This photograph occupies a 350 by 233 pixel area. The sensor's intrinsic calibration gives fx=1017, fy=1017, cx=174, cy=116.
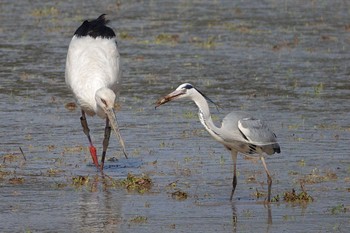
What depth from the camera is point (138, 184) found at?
9.53m

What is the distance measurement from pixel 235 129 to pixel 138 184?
1.06m

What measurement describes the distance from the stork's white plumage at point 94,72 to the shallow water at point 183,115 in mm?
594

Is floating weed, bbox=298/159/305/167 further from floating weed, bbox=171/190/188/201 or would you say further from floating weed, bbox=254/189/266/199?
floating weed, bbox=171/190/188/201

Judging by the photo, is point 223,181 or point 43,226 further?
A: point 223,181

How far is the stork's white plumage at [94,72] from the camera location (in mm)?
10492

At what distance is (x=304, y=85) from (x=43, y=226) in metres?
7.28

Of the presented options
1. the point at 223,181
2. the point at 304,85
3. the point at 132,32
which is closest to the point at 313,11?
the point at 132,32

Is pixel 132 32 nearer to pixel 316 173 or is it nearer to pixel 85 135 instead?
pixel 85 135

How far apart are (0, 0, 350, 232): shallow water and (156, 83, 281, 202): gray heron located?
0.42 m

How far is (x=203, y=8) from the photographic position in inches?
859

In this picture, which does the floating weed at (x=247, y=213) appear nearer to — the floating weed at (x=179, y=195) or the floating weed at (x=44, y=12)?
the floating weed at (x=179, y=195)

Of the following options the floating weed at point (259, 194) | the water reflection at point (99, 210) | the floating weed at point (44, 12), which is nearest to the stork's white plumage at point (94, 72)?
the water reflection at point (99, 210)

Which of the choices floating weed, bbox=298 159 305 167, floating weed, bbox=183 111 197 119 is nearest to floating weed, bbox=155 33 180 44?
floating weed, bbox=183 111 197 119

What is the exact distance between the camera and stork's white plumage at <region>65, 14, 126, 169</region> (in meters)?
10.5
